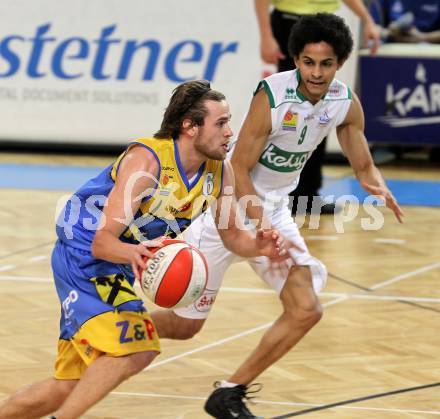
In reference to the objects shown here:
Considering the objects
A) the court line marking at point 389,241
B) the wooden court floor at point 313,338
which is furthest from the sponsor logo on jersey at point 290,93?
the court line marking at point 389,241

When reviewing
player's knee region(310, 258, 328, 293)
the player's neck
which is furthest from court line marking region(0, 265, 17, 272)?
the player's neck

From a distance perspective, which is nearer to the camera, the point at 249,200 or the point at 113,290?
the point at 113,290

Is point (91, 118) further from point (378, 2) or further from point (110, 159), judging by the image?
point (378, 2)

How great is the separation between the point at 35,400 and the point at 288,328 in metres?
1.29

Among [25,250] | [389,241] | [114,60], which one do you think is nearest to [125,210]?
[25,250]

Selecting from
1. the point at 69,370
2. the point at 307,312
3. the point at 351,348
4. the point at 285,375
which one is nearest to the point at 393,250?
the point at 351,348

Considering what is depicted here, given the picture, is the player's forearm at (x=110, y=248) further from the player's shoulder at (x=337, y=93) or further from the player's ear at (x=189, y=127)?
the player's shoulder at (x=337, y=93)

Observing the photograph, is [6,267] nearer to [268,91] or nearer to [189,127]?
[268,91]

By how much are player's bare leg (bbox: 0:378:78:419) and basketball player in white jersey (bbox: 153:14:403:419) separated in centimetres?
90

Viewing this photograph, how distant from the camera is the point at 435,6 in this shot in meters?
13.3

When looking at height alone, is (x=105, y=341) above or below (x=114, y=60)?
below

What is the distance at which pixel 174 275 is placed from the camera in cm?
458

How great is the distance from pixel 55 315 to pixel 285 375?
1.70 meters

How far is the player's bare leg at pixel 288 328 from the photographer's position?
17.9 ft
